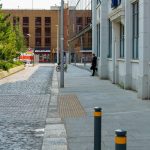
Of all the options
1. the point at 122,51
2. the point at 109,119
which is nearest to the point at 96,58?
the point at 122,51

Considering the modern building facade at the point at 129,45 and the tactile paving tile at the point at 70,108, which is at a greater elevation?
the modern building facade at the point at 129,45

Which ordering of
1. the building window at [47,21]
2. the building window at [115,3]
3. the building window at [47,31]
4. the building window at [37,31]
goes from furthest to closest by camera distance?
the building window at [47,21], the building window at [47,31], the building window at [37,31], the building window at [115,3]

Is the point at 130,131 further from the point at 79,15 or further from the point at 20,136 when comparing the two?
the point at 79,15

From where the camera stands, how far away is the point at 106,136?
32.1ft

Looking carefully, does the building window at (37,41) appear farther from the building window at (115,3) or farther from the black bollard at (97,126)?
the black bollard at (97,126)

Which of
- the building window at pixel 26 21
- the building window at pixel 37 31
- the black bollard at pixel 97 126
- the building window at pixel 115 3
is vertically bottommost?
the black bollard at pixel 97 126

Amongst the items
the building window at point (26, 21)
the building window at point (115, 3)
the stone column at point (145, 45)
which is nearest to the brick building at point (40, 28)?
the building window at point (26, 21)

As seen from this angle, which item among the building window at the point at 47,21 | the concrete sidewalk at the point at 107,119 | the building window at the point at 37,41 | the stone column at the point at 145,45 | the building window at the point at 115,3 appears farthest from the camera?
the building window at the point at 47,21

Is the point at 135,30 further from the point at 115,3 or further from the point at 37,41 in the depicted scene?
the point at 37,41

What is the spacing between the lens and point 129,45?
877 inches

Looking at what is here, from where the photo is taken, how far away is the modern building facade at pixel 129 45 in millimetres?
17562

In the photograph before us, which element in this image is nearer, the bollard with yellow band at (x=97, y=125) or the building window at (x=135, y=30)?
the bollard with yellow band at (x=97, y=125)

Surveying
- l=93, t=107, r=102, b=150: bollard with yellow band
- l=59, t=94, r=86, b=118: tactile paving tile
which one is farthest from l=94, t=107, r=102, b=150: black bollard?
l=59, t=94, r=86, b=118: tactile paving tile

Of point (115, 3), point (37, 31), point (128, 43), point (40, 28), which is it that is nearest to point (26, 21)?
point (37, 31)
